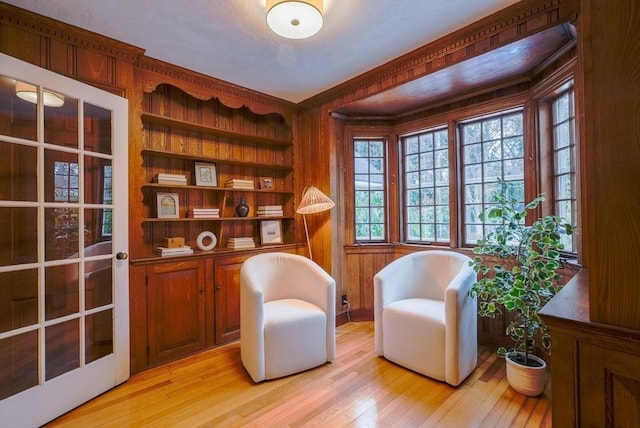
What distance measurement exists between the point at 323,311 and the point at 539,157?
2119 millimetres

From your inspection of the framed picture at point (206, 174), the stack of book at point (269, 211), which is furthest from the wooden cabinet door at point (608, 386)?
the framed picture at point (206, 174)

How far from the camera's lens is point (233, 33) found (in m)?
2.11

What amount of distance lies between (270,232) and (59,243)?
1809 mm

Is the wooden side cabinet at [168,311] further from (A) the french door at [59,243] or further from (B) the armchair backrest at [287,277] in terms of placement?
(B) the armchair backrest at [287,277]

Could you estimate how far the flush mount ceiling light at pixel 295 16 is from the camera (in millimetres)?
1641

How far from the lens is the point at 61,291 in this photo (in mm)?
1883

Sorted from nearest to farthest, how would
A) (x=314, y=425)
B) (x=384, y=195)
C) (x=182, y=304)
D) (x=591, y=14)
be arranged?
(x=591, y=14) < (x=314, y=425) < (x=182, y=304) < (x=384, y=195)

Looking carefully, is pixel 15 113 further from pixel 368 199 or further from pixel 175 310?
pixel 368 199

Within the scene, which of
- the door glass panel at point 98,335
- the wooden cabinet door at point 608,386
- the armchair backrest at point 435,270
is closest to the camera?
the wooden cabinet door at point 608,386

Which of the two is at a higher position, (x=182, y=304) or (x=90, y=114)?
(x=90, y=114)

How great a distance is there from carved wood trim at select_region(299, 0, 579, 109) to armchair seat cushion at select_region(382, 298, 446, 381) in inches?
72.9

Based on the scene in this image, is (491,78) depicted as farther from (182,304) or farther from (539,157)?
(182,304)

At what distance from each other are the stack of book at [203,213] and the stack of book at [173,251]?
0.31 meters

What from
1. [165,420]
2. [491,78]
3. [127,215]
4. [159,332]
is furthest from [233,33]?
[165,420]
